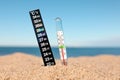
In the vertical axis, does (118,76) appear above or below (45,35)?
below

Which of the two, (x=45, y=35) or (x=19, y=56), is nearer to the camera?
(x=45, y=35)

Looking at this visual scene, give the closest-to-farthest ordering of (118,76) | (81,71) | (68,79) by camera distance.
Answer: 1. (68,79)
2. (81,71)
3. (118,76)

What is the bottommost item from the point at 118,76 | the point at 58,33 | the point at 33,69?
the point at 118,76

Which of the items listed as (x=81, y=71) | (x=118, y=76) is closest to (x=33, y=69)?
(x=81, y=71)

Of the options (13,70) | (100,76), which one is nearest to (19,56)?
(13,70)

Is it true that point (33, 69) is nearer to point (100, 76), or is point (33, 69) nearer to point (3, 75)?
point (3, 75)

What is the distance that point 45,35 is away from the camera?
10.5 metres

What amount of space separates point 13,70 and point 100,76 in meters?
2.53

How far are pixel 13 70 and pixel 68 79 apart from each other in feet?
6.86

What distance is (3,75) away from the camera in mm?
9781

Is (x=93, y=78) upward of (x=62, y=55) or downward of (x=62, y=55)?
downward

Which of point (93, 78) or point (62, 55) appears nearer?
point (93, 78)

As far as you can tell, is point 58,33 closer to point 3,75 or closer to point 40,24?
point 40,24

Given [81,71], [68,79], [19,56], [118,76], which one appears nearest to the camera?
[68,79]
